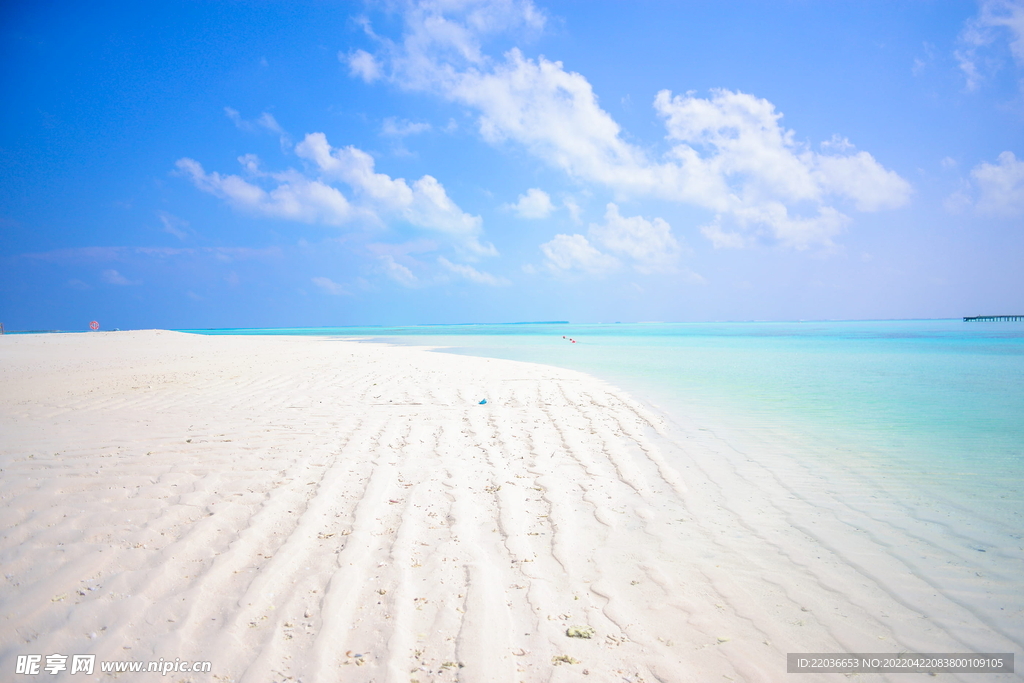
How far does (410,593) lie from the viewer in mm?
3193

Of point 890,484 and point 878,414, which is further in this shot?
point 878,414

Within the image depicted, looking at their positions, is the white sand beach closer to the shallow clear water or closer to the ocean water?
the ocean water

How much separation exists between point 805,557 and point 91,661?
481 cm

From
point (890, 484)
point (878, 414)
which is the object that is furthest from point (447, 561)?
point (878, 414)

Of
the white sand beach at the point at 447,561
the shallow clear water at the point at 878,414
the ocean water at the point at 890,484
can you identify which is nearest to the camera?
the white sand beach at the point at 447,561

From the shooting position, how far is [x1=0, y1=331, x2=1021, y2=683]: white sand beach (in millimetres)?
2695

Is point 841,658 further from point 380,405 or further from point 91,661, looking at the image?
point 380,405

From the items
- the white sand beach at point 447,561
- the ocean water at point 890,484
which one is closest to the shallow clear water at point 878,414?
the ocean water at point 890,484

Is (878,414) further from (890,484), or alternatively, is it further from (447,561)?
(447,561)

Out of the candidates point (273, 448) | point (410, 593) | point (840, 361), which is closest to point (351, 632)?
point (410, 593)

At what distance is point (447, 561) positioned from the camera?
3641 mm

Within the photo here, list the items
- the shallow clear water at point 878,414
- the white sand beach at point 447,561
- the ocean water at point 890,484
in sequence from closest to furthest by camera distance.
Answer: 1. the white sand beach at point 447,561
2. the ocean water at point 890,484
3. the shallow clear water at point 878,414

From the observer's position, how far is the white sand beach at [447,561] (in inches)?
106

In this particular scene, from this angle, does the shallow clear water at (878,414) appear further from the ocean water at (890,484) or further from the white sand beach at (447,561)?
the white sand beach at (447,561)
